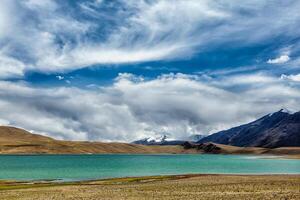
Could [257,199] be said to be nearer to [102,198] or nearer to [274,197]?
[274,197]

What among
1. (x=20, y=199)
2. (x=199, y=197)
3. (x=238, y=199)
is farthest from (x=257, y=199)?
(x=20, y=199)

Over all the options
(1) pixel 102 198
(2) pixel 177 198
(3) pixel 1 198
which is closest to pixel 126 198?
(1) pixel 102 198

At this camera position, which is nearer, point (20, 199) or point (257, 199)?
point (257, 199)

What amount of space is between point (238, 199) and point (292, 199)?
16.9 ft

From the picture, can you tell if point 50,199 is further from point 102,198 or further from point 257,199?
point 257,199

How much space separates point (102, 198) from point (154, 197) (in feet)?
19.0

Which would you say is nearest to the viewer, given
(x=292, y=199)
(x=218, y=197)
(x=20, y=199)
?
(x=292, y=199)

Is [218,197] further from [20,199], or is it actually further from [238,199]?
[20,199]

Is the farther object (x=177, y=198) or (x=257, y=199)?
(x=177, y=198)

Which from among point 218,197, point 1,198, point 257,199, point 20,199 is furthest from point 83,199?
point 257,199

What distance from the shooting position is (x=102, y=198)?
4706 cm

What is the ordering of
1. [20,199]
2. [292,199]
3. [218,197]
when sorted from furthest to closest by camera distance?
[20,199] < [218,197] < [292,199]

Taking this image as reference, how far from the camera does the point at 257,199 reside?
42.0 m

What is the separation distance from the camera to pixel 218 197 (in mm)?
44625
